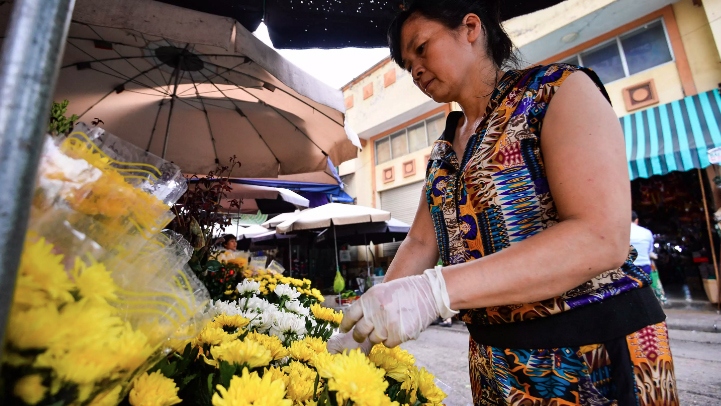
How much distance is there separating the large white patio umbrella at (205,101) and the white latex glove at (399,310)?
1.51 meters

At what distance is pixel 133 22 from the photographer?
1606 mm

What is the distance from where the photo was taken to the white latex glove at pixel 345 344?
1.08m

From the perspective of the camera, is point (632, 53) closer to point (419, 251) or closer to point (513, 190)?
point (419, 251)

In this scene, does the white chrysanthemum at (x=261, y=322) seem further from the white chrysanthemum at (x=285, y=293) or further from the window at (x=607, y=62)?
the window at (x=607, y=62)

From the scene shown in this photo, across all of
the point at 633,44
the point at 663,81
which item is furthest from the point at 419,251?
the point at 633,44

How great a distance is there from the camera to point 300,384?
2.43ft

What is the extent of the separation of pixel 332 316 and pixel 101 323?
4.01ft

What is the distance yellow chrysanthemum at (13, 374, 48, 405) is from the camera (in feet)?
1.31

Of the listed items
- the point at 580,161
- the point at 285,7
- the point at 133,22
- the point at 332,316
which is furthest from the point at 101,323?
the point at 285,7

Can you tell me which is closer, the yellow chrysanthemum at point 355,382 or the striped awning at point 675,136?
the yellow chrysanthemum at point 355,382

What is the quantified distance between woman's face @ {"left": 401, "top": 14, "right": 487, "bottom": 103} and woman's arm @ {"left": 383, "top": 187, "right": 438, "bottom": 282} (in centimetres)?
44

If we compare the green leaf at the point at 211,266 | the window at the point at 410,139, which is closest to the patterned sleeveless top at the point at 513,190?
the green leaf at the point at 211,266

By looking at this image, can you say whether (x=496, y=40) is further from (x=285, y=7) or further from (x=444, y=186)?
(x=285, y=7)

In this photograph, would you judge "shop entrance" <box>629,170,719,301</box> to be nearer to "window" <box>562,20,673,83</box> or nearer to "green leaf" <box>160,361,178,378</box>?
"window" <box>562,20,673,83</box>
